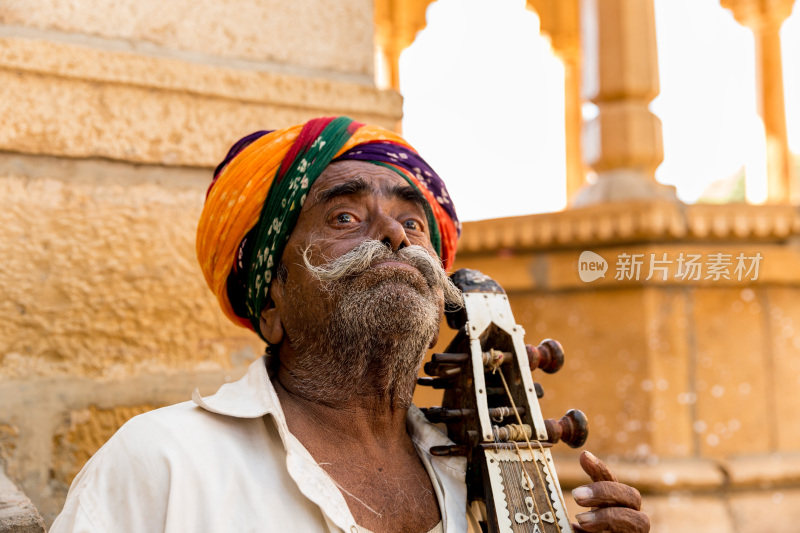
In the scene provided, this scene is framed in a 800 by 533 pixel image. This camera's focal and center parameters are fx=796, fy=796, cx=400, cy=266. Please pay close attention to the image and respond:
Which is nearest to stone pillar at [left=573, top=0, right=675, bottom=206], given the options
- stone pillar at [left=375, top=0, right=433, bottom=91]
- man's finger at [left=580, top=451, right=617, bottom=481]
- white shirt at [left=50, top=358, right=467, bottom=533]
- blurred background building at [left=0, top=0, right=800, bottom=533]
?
blurred background building at [left=0, top=0, right=800, bottom=533]

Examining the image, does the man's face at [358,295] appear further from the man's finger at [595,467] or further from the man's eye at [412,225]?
the man's finger at [595,467]

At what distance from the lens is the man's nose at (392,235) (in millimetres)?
1761

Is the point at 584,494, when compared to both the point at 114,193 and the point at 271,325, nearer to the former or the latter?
the point at 271,325

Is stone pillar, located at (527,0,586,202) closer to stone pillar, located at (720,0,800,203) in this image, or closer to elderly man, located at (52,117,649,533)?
stone pillar, located at (720,0,800,203)

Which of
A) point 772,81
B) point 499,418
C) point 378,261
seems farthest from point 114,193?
point 772,81

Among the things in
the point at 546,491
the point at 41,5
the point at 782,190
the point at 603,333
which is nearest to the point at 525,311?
the point at 603,333

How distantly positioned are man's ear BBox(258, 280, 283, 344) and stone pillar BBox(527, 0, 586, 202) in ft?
15.0

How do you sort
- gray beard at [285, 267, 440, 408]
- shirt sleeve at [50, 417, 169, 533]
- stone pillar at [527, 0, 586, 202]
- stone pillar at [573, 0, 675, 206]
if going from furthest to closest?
1. stone pillar at [527, 0, 586, 202]
2. stone pillar at [573, 0, 675, 206]
3. gray beard at [285, 267, 440, 408]
4. shirt sleeve at [50, 417, 169, 533]

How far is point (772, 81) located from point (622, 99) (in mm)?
2640

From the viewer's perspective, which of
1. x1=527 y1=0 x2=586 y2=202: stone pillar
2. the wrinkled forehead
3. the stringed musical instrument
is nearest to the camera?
the stringed musical instrument

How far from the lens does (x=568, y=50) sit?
7012mm

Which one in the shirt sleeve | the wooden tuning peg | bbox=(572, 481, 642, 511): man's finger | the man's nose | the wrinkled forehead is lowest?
bbox=(572, 481, 642, 511): man's finger

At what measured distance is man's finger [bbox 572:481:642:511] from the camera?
1.52 meters

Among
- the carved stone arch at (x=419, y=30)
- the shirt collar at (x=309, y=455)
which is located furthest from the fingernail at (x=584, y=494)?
the carved stone arch at (x=419, y=30)
